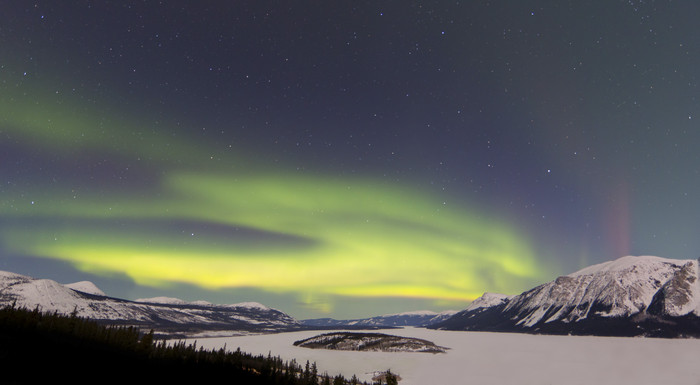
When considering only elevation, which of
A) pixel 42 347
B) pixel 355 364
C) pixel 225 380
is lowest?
pixel 355 364

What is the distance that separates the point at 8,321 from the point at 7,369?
59.6m

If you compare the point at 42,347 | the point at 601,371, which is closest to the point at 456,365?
the point at 601,371

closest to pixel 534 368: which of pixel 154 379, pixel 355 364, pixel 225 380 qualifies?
pixel 355 364

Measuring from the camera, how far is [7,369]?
41.0 metres

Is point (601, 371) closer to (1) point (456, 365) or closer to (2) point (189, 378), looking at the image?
(1) point (456, 365)

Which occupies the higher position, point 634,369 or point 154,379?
point 154,379

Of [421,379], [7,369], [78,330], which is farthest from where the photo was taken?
[421,379]

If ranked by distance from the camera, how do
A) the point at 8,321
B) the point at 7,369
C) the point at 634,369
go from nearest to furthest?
1. the point at 7,369
2. the point at 8,321
3. the point at 634,369

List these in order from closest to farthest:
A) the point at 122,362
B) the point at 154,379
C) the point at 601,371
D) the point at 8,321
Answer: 1. the point at 154,379
2. the point at 122,362
3. the point at 8,321
4. the point at 601,371

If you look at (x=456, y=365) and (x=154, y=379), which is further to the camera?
(x=456, y=365)

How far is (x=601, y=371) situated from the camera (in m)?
172

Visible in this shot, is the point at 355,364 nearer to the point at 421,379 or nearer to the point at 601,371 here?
the point at 421,379

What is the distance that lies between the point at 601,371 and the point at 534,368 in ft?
94.7

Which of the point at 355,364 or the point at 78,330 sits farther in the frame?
the point at 355,364
